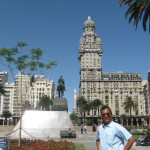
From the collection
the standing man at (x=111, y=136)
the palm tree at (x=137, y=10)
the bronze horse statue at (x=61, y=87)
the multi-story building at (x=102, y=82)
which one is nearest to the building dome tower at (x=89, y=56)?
the multi-story building at (x=102, y=82)

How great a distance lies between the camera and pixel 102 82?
185 metres

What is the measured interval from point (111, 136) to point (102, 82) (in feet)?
590

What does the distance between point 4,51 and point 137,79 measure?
167 m

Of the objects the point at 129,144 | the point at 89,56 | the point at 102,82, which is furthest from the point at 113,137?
the point at 89,56

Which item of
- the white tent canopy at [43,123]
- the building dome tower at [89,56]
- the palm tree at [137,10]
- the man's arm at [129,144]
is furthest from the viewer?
the building dome tower at [89,56]

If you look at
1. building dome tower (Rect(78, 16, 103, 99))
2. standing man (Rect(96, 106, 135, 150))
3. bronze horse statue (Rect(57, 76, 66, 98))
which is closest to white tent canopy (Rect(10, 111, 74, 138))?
bronze horse statue (Rect(57, 76, 66, 98))

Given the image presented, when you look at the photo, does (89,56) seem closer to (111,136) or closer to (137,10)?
(137,10)

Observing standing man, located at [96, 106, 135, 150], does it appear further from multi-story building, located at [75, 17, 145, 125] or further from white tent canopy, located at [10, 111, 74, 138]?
multi-story building, located at [75, 17, 145, 125]

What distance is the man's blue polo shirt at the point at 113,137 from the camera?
5715mm

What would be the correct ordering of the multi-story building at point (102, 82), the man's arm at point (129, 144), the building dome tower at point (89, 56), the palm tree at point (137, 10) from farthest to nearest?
the building dome tower at point (89, 56)
the multi-story building at point (102, 82)
the palm tree at point (137, 10)
the man's arm at point (129, 144)

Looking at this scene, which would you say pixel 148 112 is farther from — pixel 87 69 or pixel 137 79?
pixel 87 69

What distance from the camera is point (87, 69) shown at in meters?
184

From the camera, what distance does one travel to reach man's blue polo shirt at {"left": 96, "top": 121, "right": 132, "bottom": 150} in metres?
5.71

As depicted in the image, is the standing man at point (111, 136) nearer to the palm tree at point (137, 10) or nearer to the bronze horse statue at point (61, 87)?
the palm tree at point (137, 10)
